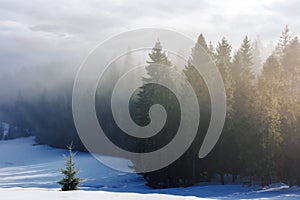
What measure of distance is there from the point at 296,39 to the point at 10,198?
130 feet

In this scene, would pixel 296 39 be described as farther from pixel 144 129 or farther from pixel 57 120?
pixel 57 120

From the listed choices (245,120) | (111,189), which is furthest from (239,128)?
(111,189)

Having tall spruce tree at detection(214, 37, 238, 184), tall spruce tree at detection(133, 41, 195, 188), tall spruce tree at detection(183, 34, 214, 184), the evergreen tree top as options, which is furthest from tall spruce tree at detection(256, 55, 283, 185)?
the evergreen tree top

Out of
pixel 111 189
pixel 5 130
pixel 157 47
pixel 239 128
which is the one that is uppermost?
pixel 5 130

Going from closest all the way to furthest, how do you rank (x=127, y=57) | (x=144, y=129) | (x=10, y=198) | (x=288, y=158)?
1. (x=10, y=198)
2. (x=288, y=158)
3. (x=144, y=129)
4. (x=127, y=57)

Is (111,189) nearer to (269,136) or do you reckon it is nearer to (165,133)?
(165,133)

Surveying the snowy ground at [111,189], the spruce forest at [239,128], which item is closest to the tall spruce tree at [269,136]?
the spruce forest at [239,128]

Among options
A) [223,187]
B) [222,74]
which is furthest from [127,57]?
[223,187]

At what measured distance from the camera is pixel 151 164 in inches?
1198

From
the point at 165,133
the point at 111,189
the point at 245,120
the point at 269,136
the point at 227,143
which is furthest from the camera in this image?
the point at 165,133

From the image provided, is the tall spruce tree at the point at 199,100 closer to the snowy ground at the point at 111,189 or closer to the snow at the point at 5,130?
the snowy ground at the point at 111,189

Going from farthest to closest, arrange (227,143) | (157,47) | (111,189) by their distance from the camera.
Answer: (157,47), (227,143), (111,189)

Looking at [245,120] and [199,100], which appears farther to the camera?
[199,100]

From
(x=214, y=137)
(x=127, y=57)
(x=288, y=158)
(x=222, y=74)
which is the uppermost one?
(x=127, y=57)
